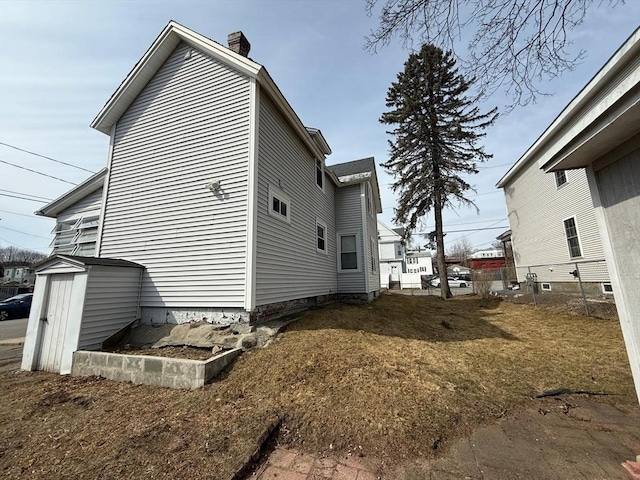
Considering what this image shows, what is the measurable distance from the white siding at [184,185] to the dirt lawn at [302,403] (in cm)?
215

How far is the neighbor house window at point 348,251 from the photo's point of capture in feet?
38.7

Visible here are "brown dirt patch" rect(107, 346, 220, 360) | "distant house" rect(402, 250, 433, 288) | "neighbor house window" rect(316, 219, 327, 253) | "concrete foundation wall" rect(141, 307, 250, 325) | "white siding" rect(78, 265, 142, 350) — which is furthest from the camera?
"distant house" rect(402, 250, 433, 288)

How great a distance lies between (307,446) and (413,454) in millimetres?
1044

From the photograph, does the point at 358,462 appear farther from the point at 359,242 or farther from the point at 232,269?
the point at 359,242

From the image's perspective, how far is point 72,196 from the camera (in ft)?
30.8

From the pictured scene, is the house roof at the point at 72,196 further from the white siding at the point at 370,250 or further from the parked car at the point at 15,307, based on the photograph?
the parked car at the point at 15,307

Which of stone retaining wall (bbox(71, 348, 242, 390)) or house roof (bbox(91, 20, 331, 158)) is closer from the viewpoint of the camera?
stone retaining wall (bbox(71, 348, 242, 390))

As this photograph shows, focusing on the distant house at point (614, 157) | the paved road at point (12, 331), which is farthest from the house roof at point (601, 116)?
the paved road at point (12, 331)

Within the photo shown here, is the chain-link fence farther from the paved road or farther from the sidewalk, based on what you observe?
the paved road

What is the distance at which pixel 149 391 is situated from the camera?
4031 millimetres

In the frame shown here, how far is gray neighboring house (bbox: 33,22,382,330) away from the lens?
6008 millimetres

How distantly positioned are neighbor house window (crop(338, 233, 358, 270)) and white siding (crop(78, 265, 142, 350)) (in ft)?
24.8

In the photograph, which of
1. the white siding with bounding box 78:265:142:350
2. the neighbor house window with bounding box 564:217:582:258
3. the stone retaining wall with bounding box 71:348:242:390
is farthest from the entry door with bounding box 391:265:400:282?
the stone retaining wall with bounding box 71:348:242:390

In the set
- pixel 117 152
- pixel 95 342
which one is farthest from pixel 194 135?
pixel 95 342
